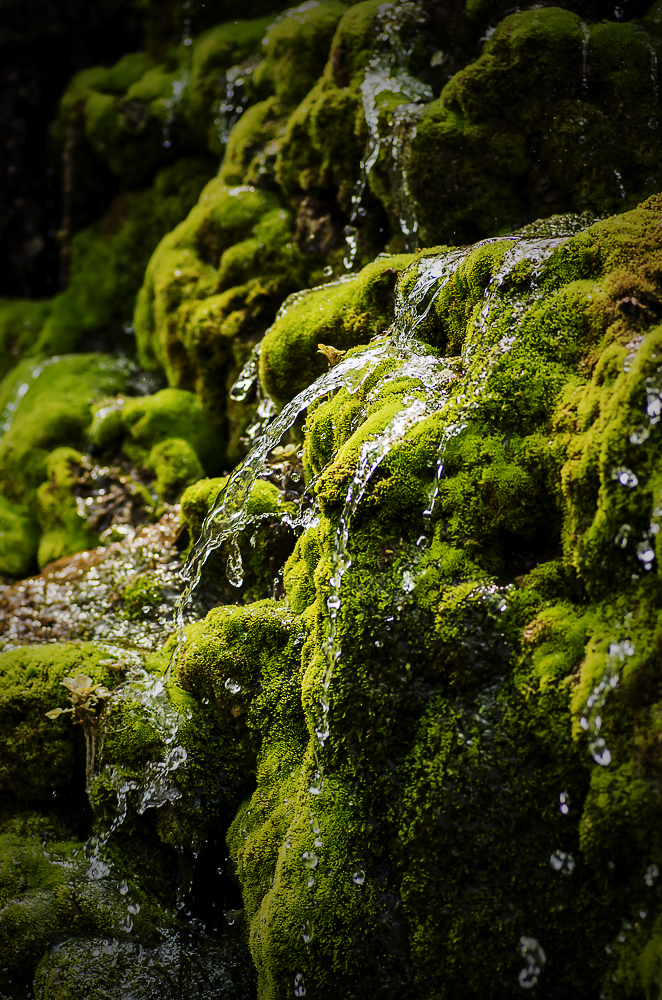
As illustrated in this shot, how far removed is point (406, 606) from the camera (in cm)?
290

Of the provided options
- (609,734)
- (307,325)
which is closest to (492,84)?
(307,325)

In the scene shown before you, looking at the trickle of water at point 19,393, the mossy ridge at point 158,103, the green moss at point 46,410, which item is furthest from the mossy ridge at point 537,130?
the trickle of water at point 19,393

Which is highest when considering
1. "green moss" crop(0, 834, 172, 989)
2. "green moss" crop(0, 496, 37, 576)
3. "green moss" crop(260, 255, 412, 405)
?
"green moss" crop(260, 255, 412, 405)

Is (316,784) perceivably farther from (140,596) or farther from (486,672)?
(140,596)

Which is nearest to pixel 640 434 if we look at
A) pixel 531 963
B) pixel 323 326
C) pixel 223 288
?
pixel 531 963

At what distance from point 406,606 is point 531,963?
1.38 m

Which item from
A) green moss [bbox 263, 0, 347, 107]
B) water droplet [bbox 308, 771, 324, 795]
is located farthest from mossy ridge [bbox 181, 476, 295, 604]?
green moss [bbox 263, 0, 347, 107]

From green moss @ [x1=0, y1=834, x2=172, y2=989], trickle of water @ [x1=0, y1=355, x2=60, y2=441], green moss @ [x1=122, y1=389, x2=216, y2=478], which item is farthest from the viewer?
trickle of water @ [x1=0, y1=355, x2=60, y2=441]

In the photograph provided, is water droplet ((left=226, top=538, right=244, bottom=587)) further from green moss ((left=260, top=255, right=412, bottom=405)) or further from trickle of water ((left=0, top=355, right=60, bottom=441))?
trickle of water ((left=0, top=355, right=60, bottom=441))

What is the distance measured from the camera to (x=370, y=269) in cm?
462

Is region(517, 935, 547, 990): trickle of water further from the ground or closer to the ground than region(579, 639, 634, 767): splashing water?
closer to the ground

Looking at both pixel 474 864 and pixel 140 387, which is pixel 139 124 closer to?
pixel 140 387

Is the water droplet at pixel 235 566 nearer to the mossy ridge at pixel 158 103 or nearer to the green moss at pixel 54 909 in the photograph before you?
the green moss at pixel 54 909

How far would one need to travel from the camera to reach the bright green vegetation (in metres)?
2.56
